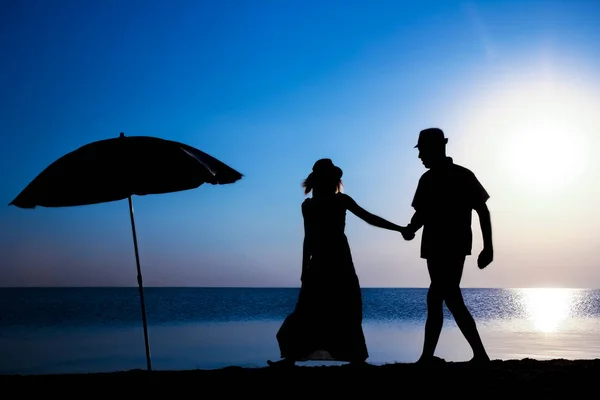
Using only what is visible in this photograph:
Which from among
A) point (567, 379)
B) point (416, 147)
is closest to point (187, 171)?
point (416, 147)

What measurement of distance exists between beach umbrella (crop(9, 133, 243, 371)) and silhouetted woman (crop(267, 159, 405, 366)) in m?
1.17

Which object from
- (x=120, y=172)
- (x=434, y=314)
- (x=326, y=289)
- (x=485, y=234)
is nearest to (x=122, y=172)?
(x=120, y=172)

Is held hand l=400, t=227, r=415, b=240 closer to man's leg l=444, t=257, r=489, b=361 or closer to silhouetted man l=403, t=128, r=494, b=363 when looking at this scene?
silhouetted man l=403, t=128, r=494, b=363

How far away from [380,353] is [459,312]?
1159 cm

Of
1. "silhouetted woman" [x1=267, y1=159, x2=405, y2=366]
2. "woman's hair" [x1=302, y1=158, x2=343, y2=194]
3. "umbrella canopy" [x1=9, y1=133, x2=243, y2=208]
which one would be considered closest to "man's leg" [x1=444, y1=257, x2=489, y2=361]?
"silhouetted woman" [x1=267, y1=159, x2=405, y2=366]

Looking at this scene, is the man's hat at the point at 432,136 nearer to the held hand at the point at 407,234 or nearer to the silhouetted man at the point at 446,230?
the silhouetted man at the point at 446,230

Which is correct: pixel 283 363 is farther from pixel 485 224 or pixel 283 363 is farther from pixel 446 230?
pixel 485 224

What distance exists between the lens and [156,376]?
247 inches

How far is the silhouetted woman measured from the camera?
699 cm

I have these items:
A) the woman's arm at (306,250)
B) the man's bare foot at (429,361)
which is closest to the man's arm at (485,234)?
the man's bare foot at (429,361)

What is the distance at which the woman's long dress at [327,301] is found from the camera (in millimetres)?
6984

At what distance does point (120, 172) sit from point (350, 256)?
8.87ft

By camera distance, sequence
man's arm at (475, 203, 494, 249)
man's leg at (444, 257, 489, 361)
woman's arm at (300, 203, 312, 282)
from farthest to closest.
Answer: woman's arm at (300, 203, 312, 282) < man's arm at (475, 203, 494, 249) < man's leg at (444, 257, 489, 361)

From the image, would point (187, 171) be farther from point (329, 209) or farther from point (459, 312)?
point (459, 312)
